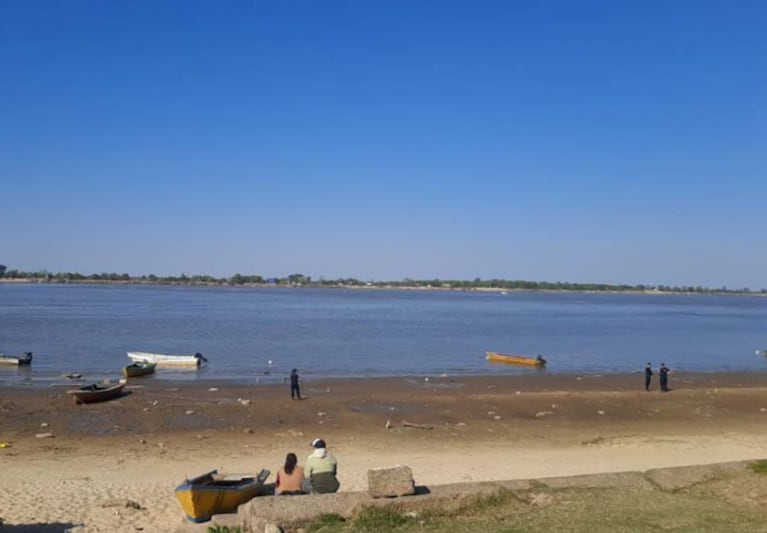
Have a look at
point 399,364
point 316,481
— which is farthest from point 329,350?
point 316,481

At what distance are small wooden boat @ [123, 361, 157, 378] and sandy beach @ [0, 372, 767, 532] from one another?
1.29 m

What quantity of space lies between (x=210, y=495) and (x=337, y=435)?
10.1m

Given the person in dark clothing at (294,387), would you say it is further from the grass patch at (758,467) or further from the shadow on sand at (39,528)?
the grass patch at (758,467)

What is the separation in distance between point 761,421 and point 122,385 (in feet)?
80.3

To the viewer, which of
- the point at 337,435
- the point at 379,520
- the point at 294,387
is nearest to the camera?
the point at 379,520

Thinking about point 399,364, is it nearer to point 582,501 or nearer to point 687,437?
point 687,437

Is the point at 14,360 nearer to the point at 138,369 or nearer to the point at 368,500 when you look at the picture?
the point at 138,369

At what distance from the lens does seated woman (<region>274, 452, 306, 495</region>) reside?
12.7m

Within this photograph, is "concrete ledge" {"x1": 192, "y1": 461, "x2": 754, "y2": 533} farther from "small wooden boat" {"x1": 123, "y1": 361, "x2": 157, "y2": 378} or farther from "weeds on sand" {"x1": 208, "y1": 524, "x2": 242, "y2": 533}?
"small wooden boat" {"x1": 123, "y1": 361, "x2": 157, "y2": 378}

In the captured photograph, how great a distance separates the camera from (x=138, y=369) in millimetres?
38625

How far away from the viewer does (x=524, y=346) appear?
61688 mm

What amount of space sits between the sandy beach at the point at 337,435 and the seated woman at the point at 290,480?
1.64 m

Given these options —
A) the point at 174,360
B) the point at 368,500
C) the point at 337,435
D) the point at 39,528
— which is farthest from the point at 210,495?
the point at 174,360

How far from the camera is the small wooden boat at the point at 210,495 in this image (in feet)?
42.7
